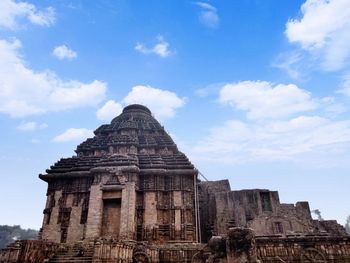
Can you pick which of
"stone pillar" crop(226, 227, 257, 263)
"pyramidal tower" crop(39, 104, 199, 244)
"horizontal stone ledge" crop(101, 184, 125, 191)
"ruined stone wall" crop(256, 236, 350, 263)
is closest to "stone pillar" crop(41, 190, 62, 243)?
"pyramidal tower" crop(39, 104, 199, 244)

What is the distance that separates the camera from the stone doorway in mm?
19938

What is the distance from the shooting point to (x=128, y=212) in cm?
1980

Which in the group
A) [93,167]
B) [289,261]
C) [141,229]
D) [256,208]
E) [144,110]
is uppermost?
[144,110]

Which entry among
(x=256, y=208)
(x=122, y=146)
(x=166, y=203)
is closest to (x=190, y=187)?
(x=166, y=203)

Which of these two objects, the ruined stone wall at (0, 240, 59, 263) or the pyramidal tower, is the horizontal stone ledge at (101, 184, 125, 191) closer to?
the pyramidal tower

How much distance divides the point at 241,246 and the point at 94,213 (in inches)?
563

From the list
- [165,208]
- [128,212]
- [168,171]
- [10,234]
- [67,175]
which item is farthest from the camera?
[10,234]

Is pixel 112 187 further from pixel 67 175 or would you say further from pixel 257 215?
pixel 257 215

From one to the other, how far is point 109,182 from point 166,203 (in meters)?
4.84

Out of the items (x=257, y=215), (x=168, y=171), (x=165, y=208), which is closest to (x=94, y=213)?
(x=165, y=208)

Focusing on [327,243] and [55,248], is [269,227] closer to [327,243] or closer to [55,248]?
[327,243]

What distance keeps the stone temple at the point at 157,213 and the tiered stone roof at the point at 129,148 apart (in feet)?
0.33

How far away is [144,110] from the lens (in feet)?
112

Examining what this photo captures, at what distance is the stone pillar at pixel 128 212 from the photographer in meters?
19.1
